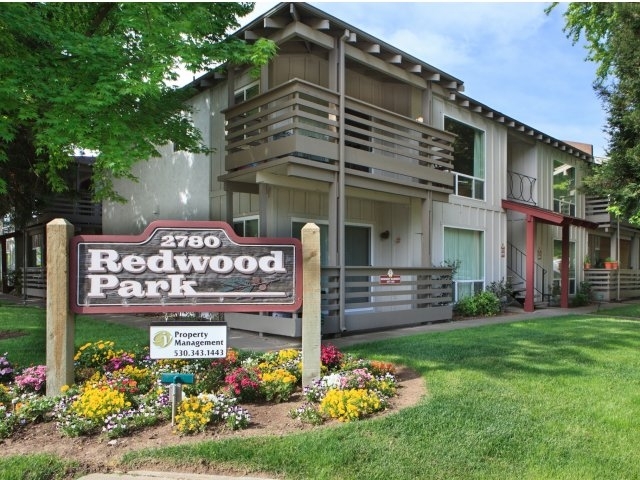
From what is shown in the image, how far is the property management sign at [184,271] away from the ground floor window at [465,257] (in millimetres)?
8816

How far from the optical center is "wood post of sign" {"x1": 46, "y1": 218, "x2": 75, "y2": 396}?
4840mm

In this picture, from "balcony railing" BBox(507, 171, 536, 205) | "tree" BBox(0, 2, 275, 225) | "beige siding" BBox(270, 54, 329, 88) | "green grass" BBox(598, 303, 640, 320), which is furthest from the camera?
"balcony railing" BBox(507, 171, 536, 205)

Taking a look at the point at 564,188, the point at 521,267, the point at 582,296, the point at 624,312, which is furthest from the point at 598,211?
the point at 624,312

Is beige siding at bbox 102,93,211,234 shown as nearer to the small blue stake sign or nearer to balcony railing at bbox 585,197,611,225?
the small blue stake sign

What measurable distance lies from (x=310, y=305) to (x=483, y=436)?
2154mm

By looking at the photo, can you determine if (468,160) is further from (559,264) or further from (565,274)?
(559,264)

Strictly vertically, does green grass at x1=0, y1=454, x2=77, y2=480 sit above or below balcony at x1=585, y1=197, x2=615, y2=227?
below

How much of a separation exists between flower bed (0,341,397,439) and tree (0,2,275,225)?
340 cm

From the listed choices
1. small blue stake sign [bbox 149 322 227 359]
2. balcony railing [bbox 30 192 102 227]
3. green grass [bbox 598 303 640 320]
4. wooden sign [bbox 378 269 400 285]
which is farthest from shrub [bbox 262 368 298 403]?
balcony railing [bbox 30 192 102 227]

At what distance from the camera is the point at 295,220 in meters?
11.1

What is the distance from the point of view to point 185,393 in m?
4.98

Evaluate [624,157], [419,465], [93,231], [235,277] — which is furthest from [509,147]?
[93,231]

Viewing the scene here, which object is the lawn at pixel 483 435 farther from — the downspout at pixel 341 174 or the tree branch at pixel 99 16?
the tree branch at pixel 99 16

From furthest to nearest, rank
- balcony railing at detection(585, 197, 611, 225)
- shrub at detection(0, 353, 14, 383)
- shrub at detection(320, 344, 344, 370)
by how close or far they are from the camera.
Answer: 1. balcony railing at detection(585, 197, 611, 225)
2. shrub at detection(320, 344, 344, 370)
3. shrub at detection(0, 353, 14, 383)
